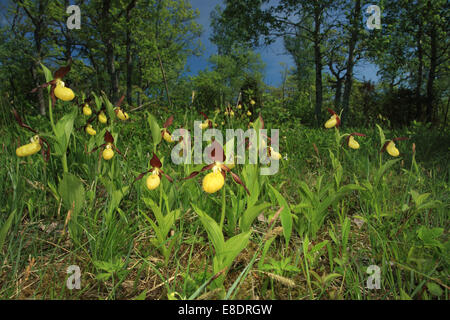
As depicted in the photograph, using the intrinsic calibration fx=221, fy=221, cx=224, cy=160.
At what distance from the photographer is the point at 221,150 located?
1216mm

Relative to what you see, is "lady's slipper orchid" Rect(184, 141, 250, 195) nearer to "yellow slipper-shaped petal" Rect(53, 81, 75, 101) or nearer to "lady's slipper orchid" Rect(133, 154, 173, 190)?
"lady's slipper orchid" Rect(133, 154, 173, 190)

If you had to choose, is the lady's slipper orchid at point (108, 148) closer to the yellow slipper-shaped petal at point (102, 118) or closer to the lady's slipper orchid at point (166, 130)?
the lady's slipper orchid at point (166, 130)

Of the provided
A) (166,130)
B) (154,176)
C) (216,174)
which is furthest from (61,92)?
(216,174)

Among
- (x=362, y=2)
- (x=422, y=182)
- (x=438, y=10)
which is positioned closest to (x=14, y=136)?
(x=422, y=182)

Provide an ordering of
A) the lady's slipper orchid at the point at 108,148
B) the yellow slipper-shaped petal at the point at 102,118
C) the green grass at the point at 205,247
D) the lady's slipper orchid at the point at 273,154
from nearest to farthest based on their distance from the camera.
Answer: the green grass at the point at 205,247, the lady's slipper orchid at the point at 273,154, the lady's slipper orchid at the point at 108,148, the yellow slipper-shaped petal at the point at 102,118

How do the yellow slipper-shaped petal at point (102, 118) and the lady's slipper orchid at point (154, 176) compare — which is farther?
the yellow slipper-shaped petal at point (102, 118)

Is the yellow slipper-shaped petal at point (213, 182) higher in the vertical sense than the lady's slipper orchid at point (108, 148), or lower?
lower

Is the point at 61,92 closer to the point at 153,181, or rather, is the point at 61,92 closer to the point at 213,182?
the point at 153,181

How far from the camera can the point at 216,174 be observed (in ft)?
4.03

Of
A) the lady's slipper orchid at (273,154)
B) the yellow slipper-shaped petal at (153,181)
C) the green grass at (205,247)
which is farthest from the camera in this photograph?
the lady's slipper orchid at (273,154)

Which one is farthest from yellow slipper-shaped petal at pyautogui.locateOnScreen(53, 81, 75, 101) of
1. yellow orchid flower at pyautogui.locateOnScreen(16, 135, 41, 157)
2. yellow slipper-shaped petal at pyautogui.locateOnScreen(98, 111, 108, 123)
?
yellow slipper-shaped petal at pyautogui.locateOnScreen(98, 111, 108, 123)

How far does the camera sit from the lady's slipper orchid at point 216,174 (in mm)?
1168

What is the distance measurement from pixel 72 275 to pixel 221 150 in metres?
1.00

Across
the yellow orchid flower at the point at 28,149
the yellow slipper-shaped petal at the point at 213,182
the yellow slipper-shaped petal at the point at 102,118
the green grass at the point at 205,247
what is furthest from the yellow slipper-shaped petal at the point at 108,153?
the yellow slipper-shaped petal at the point at 213,182
